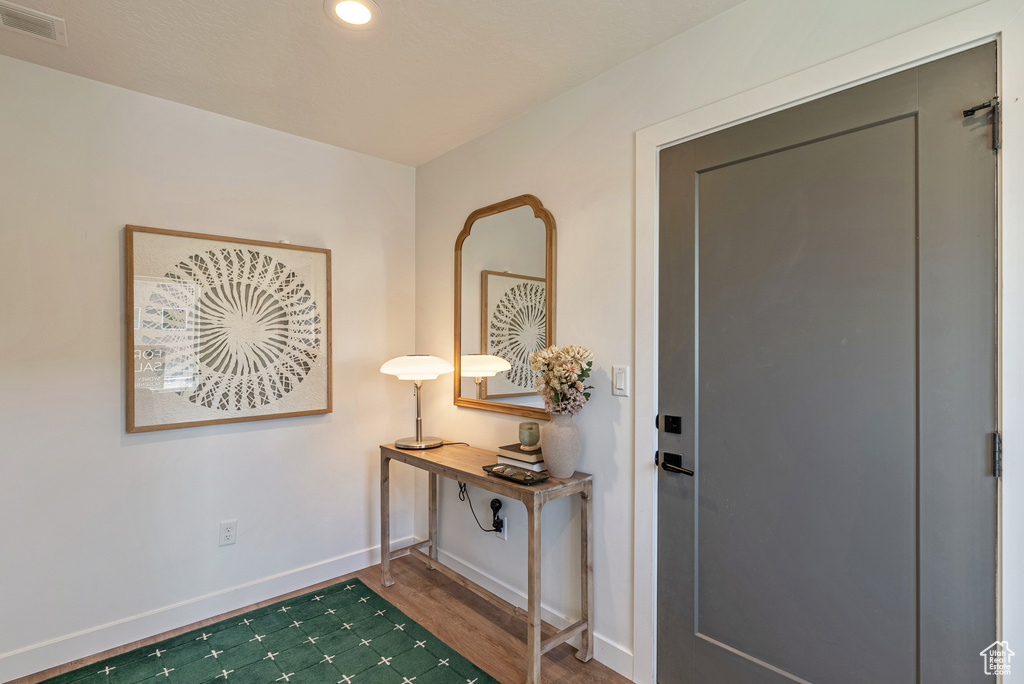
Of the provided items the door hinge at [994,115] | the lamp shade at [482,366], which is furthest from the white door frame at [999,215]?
the lamp shade at [482,366]

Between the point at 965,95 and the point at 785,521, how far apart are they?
1273 mm

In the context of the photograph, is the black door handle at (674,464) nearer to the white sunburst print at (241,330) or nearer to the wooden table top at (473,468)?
the wooden table top at (473,468)

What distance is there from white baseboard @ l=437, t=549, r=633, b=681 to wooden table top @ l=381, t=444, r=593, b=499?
25.7 inches

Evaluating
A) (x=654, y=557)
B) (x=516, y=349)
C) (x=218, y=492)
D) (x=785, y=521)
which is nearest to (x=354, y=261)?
(x=516, y=349)

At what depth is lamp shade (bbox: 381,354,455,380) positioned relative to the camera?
8.76 feet

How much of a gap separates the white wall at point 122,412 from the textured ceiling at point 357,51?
0.80 feet

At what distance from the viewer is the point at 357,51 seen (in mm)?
1982

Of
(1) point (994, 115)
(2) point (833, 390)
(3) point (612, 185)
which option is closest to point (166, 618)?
(3) point (612, 185)

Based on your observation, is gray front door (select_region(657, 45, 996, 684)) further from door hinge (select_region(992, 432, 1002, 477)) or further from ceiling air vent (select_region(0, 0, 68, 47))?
ceiling air vent (select_region(0, 0, 68, 47))

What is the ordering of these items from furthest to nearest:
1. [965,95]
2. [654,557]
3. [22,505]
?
1. [22,505]
2. [654,557]
3. [965,95]

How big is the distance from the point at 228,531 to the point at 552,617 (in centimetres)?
165

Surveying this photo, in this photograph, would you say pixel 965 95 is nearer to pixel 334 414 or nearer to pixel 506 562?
pixel 506 562

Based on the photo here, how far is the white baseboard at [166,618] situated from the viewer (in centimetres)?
207

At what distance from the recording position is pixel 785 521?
161 centimetres
